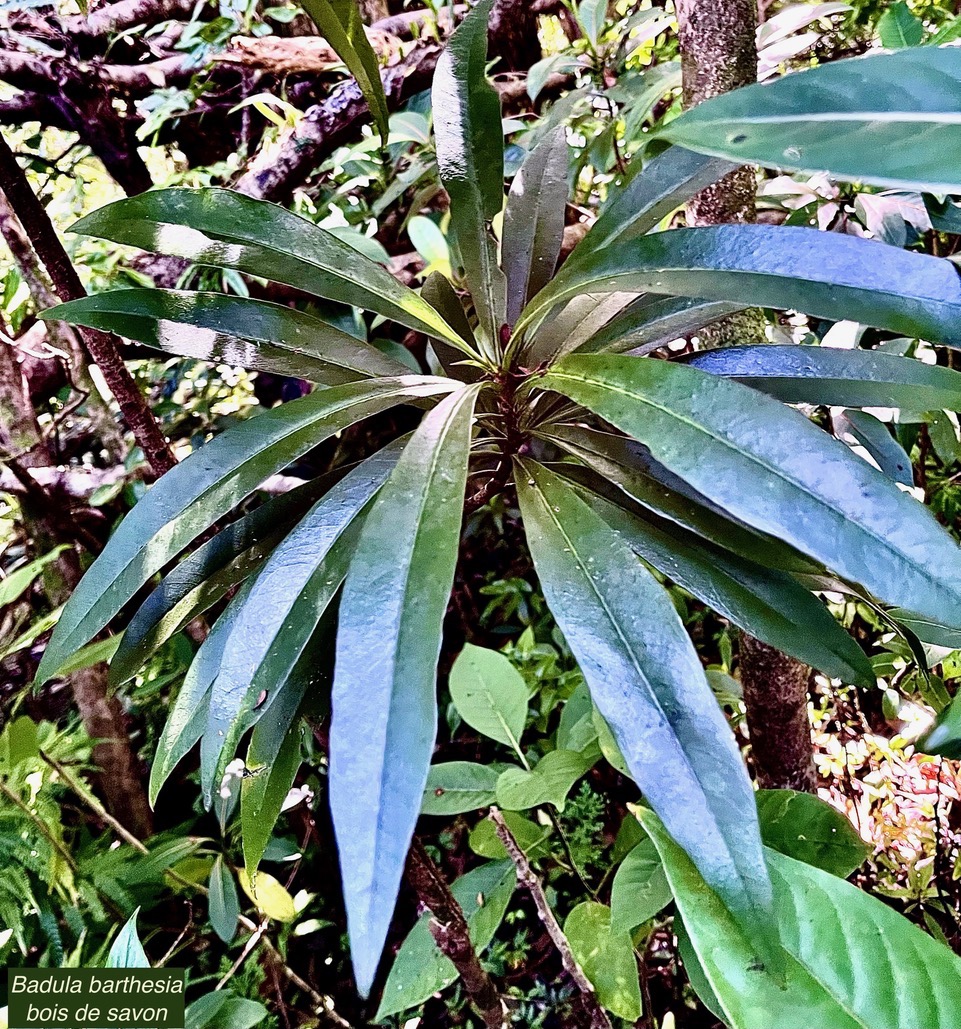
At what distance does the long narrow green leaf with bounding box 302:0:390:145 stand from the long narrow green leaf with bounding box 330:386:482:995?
15.2 inches

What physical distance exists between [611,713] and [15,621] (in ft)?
4.11

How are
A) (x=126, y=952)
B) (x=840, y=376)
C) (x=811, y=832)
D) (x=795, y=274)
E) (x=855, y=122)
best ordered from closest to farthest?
(x=855, y=122)
(x=795, y=274)
(x=840, y=376)
(x=811, y=832)
(x=126, y=952)

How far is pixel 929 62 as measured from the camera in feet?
0.94

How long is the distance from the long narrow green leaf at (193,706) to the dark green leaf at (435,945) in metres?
0.37

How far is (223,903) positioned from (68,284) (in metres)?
0.84

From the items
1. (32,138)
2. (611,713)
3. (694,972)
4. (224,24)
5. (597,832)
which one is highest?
(224,24)

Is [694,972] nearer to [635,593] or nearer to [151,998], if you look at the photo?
[635,593]

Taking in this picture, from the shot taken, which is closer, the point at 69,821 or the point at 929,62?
the point at 929,62

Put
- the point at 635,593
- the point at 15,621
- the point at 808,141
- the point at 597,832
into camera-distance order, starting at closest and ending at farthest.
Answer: the point at 808,141 → the point at 635,593 → the point at 597,832 → the point at 15,621

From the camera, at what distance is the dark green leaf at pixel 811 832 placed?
571mm

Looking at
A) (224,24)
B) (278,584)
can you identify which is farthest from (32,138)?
(278,584)

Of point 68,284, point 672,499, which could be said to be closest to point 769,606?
point 672,499

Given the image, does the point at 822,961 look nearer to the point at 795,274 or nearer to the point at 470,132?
the point at 795,274

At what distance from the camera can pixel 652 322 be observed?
0.55m
